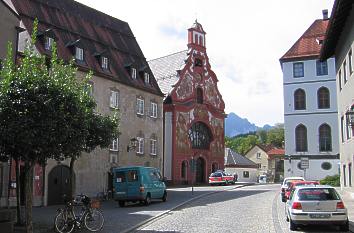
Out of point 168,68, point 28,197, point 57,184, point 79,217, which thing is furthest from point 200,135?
point 28,197

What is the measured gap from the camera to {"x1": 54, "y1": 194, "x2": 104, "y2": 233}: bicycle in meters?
15.4

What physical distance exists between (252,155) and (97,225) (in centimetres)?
10607

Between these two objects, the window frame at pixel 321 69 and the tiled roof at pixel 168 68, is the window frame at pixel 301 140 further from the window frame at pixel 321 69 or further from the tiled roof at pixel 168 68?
the tiled roof at pixel 168 68

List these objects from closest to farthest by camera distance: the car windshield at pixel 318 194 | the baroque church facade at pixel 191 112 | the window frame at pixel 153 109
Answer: the car windshield at pixel 318 194 → the window frame at pixel 153 109 → the baroque church facade at pixel 191 112

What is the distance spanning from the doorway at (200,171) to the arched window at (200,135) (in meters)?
1.65

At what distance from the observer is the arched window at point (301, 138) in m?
53.2

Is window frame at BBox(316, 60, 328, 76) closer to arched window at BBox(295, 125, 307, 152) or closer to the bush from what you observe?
arched window at BBox(295, 125, 307, 152)

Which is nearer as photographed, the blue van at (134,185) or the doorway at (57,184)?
the blue van at (134,185)

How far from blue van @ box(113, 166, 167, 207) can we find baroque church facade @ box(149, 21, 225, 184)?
77.8 feet

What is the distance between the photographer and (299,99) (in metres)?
53.8

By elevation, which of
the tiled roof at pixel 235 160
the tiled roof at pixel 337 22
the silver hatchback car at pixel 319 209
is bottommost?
the silver hatchback car at pixel 319 209

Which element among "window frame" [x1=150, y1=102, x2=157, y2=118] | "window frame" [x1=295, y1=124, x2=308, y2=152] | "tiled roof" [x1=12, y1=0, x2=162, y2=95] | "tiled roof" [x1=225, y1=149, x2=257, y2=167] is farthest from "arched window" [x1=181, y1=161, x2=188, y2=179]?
"tiled roof" [x1=225, y1=149, x2=257, y2=167]

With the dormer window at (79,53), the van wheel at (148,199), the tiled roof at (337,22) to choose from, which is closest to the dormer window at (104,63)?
the dormer window at (79,53)

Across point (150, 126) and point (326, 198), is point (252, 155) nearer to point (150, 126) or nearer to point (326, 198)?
point (150, 126)
